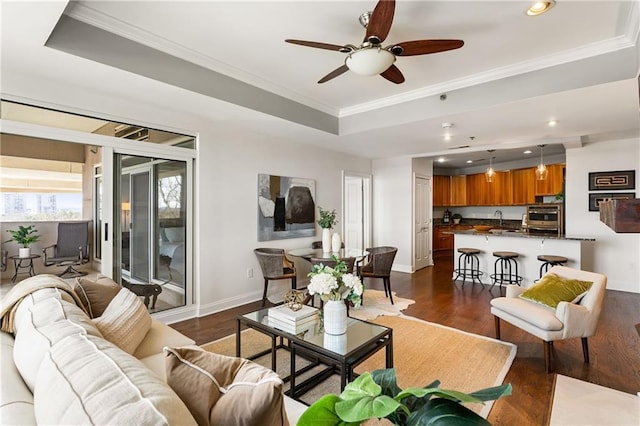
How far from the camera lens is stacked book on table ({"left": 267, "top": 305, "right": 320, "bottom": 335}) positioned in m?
2.29

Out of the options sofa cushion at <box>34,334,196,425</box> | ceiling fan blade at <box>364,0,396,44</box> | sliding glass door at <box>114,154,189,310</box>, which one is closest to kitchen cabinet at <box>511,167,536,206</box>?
ceiling fan blade at <box>364,0,396,44</box>

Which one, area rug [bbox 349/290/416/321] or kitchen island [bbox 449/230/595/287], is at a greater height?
kitchen island [bbox 449/230/595/287]

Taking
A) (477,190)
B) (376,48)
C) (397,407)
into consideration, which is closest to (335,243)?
(376,48)

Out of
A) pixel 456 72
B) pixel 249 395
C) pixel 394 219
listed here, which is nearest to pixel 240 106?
pixel 456 72

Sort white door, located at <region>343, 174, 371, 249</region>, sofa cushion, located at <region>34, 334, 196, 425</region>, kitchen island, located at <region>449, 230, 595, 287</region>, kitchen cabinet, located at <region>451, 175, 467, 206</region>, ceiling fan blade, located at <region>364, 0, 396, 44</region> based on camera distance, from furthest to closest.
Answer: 1. kitchen cabinet, located at <region>451, 175, 467, 206</region>
2. white door, located at <region>343, 174, 371, 249</region>
3. kitchen island, located at <region>449, 230, 595, 287</region>
4. ceiling fan blade, located at <region>364, 0, 396, 44</region>
5. sofa cushion, located at <region>34, 334, 196, 425</region>

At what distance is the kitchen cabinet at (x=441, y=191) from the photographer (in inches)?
361

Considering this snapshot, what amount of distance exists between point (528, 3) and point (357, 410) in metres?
2.96

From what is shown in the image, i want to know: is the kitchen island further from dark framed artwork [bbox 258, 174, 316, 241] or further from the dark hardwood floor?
dark framed artwork [bbox 258, 174, 316, 241]

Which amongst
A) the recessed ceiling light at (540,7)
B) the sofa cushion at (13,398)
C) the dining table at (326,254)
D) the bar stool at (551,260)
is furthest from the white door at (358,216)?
the sofa cushion at (13,398)

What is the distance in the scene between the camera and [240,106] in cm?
356

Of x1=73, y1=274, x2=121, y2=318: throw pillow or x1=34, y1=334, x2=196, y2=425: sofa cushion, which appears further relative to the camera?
x1=73, y1=274, x2=121, y2=318: throw pillow

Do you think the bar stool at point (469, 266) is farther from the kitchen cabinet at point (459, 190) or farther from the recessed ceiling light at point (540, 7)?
the recessed ceiling light at point (540, 7)

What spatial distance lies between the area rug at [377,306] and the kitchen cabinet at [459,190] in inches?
211

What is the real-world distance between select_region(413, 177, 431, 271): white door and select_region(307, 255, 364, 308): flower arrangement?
16.2 ft
